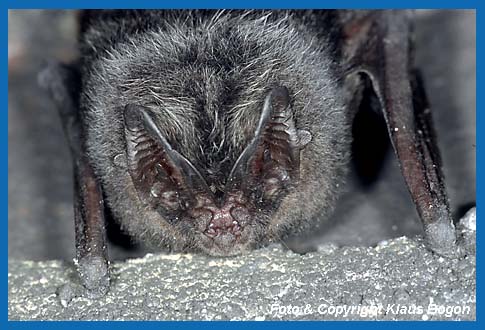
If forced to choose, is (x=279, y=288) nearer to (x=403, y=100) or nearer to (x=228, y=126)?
(x=228, y=126)

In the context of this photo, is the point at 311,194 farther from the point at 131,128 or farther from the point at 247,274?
the point at 131,128

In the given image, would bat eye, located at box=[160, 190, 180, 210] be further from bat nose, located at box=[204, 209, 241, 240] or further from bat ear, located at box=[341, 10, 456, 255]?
bat ear, located at box=[341, 10, 456, 255]

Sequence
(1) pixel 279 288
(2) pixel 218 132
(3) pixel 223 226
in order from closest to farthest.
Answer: (2) pixel 218 132 → (3) pixel 223 226 → (1) pixel 279 288

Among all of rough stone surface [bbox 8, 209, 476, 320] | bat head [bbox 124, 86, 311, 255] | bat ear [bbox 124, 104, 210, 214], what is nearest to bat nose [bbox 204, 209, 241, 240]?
bat head [bbox 124, 86, 311, 255]

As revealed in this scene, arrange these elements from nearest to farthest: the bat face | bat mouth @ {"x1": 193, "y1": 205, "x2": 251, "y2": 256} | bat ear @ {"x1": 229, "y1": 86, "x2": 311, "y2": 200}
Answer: bat ear @ {"x1": 229, "y1": 86, "x2": 311, "y2": 200}, the bat face, bat mouth @ {"x1": 193, "y1": 205, "x2": 251, "y2": 256}

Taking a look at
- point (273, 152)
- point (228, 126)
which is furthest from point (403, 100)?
point (228, 126)

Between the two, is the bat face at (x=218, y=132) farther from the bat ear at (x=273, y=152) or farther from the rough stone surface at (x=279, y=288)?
the rough stone surface at (x=279, y=288)

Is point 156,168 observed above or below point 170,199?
above

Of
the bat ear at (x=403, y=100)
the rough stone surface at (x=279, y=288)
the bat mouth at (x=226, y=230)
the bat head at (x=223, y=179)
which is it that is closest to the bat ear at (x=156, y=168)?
the bat head at (x=223, y=179)
